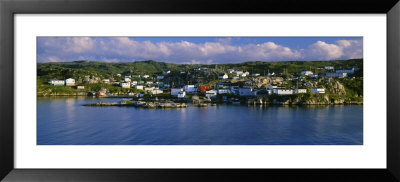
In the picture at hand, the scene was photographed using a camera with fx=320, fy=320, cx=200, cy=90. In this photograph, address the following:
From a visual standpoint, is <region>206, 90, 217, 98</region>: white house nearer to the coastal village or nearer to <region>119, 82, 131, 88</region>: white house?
the coastal village

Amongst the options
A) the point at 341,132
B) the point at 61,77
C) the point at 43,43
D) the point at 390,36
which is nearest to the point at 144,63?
the point at 61,77

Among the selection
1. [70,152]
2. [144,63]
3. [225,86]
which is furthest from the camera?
[225,86]

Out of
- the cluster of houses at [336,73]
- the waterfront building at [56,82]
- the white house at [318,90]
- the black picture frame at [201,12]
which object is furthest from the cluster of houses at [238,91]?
the black picture frame at [201,12]

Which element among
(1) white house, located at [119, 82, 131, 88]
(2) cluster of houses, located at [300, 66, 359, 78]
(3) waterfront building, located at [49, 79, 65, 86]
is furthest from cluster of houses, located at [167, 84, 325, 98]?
(3) waterfront building, located at [49, 79, 65, 86]

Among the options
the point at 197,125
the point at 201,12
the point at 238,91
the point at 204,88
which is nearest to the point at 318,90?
the point at 238,91

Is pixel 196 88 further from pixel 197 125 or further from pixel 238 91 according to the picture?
pixel 197 125

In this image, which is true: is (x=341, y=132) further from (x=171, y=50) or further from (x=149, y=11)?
(x=149, y=11)

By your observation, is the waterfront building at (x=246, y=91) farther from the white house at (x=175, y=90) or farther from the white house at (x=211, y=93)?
the white house at (x=175, y=90)
